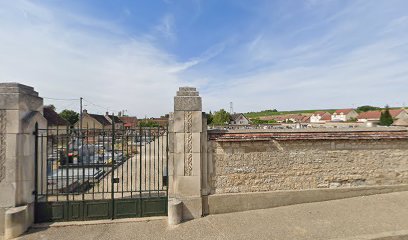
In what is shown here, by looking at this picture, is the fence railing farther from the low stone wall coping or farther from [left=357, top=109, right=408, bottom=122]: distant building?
[left=357, top=109, right=408, bottom=122]: distant building

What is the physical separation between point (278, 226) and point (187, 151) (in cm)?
289

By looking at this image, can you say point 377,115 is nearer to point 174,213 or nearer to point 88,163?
point 174,213

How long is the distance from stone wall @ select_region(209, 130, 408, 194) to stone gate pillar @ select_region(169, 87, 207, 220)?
0.51m

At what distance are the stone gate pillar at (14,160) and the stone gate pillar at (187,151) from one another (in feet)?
11.4

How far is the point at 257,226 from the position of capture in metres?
5.41

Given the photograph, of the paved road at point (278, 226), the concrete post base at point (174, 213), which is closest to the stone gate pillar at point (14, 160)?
the paved road at point (278, 226)

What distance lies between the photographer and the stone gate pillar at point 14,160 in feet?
17.0

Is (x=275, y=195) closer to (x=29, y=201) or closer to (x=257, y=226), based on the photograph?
(x=257, y=226)

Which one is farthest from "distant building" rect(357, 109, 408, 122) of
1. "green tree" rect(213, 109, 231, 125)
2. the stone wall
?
the stone wall

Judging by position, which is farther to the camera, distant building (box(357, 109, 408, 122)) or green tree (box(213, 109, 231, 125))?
distant building (box(357, 109, 408, 122))

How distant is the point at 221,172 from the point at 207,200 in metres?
0.85

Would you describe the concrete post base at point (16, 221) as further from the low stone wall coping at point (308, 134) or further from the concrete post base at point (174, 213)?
the low stone wall coping at point (308, 134)

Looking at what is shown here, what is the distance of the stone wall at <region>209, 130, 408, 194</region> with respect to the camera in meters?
6.26

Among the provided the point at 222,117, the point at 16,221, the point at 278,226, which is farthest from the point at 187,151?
the point at 222,117
